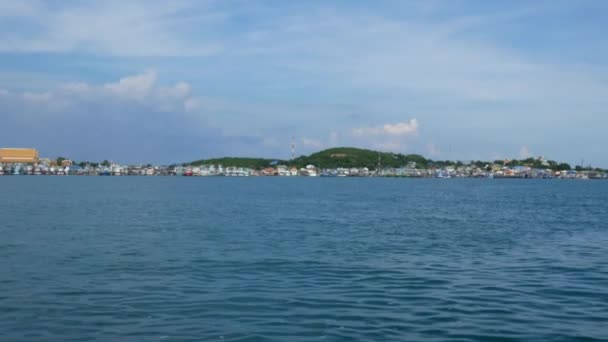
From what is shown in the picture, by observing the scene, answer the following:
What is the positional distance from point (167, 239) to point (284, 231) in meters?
7.57

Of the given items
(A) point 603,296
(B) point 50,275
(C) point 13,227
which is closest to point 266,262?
(B) point 50,275

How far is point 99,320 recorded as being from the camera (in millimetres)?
15617

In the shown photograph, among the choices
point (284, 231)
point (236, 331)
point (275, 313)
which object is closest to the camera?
point (236, 331)

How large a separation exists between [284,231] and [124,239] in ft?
31.3

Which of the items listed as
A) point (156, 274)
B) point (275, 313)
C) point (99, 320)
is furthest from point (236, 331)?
point (156, 274)

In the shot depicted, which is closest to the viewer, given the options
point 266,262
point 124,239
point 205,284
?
point 205,284

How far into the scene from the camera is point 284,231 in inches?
1495

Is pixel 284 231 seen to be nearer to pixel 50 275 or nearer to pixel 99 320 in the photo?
pixel 50 275

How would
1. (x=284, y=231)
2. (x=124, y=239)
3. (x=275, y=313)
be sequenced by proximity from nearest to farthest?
(x=275, y=313) → (x=124, y=239) → (x=284, y=231)

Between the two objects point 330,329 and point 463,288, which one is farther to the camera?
point 463,288

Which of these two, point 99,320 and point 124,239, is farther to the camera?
point 124,239

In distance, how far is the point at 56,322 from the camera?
15.5m

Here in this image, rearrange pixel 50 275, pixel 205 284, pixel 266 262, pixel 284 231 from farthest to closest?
1. pixel 284 231
2. pixel 266 262
3. pixel 50 275
4. pixel 205 284

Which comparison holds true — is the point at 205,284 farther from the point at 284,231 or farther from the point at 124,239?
the point at 284,231
